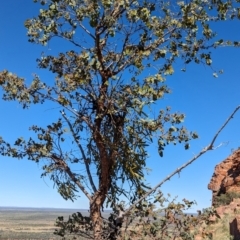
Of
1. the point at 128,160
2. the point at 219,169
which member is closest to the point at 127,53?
the point at 128,160

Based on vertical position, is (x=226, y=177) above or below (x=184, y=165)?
above

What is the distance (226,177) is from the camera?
33375 mm

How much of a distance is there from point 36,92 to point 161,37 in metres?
2.16

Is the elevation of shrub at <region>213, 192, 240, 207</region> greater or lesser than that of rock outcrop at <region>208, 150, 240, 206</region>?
lesser

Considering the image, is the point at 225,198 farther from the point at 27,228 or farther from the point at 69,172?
the point at 27,228

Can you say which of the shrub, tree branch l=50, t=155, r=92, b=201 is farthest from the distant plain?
the shrub

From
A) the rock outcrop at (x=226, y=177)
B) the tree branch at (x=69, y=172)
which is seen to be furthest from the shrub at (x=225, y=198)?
the tree branch at (x=69, y=172)

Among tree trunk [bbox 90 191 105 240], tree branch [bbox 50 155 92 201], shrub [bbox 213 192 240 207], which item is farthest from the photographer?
shrub [bbox 213 192 240 207]

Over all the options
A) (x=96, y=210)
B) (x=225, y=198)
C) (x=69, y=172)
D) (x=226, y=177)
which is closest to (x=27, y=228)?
(x=226, y=177)

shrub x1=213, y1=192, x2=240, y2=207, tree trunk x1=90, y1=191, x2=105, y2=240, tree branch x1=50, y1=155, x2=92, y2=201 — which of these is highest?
shrub x1=213, y1=192, x2=240, y2=207

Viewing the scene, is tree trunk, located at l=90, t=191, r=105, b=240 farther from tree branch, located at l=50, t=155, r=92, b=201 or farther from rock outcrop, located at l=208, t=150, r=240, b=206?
rock outcrop, located at l=208, t=150, r=240, b=206

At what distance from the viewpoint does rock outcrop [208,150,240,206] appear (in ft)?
105

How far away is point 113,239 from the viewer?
22.5 feet

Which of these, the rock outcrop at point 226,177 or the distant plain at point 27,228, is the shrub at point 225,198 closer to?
the rock outcrop at point 226,177
